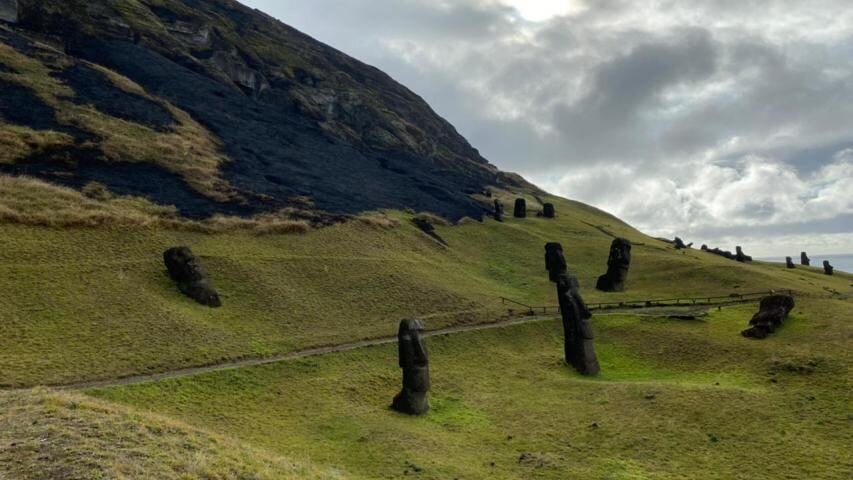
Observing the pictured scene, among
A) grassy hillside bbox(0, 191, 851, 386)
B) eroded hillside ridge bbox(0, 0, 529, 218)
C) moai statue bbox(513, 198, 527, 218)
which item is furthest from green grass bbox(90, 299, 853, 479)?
moai statue bbox(513, 198, 527, 218)

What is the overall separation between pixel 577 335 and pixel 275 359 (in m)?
20.6

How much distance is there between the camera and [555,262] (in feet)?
253

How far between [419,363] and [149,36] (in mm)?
120304

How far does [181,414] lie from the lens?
97.8 feet

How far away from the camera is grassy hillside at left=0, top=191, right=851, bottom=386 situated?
126 ft

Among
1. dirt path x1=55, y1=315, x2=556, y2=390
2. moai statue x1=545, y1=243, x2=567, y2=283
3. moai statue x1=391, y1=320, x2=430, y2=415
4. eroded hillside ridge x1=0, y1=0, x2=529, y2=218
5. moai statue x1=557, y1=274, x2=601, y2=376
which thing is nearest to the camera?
dirt path x1=55, y1=315, x2=556, y2=390

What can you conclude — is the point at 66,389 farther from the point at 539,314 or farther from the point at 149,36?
the point at 149,36

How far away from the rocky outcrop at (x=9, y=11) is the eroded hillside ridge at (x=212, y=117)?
82.2 inches

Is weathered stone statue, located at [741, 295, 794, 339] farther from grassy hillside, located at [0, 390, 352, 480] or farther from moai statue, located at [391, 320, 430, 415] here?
grassy hillside, located at [0, 390, 352, 480]

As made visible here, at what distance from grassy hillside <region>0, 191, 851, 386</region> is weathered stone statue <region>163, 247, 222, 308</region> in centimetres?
96

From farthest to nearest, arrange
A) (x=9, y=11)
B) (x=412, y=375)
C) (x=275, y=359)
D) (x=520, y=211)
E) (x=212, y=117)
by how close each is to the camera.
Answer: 1. (x=520, y=211)
2. (x=212, y=117)
3. (x=9, y=11)
4. (x=275, y=359)
5. (x=412, y=375)

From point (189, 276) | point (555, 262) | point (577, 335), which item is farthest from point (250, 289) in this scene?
point (555, 262)

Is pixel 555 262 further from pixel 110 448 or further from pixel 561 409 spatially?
pixel 110 448

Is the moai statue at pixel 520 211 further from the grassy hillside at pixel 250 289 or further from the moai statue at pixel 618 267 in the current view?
the moai statue at pixel 618 267
